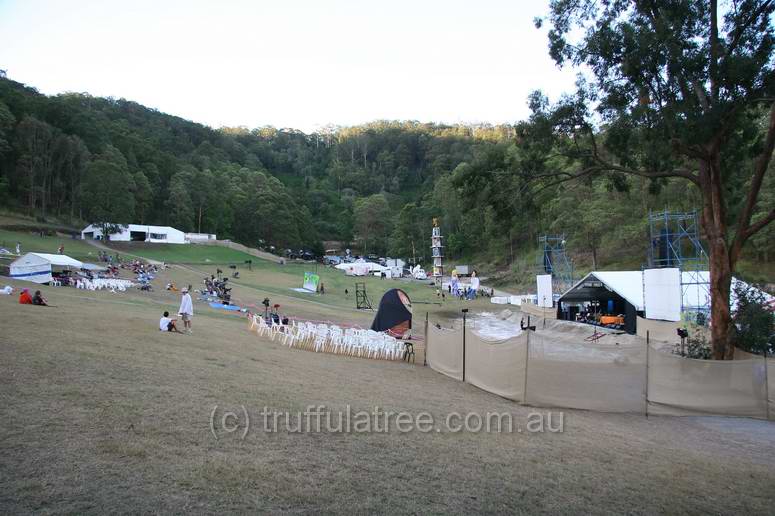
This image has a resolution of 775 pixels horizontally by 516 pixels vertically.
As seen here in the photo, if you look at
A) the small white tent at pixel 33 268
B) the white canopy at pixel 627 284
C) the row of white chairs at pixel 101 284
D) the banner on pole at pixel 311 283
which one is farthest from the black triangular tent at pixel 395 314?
the banner on pole at pixel 311 283

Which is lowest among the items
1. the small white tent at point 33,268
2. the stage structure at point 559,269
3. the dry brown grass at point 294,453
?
the dry brown grass at point 294,453

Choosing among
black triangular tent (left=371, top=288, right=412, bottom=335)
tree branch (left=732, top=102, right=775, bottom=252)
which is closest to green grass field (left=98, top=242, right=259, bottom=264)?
black triangular tent (left=371, top=288, right=412, bottom=335)

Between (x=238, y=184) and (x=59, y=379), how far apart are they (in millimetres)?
104626

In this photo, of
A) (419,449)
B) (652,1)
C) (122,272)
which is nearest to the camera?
(419,449)

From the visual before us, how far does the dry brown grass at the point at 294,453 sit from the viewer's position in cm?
447

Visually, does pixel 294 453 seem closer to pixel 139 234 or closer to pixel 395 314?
pixel 395 314

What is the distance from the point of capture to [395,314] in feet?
64.6

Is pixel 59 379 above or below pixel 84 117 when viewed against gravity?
below

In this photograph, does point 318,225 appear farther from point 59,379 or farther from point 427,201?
point 59,379

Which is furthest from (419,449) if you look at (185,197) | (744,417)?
(185,197)

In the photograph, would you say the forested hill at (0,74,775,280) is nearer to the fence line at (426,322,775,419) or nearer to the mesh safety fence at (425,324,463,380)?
Answer: the mesh safety fence at (425,324,463,380)

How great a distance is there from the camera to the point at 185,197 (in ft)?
282

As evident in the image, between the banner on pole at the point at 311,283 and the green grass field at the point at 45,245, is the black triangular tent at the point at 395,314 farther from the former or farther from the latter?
the green grass field at the point at 45,245

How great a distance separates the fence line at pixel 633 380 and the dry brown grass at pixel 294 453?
44cm
